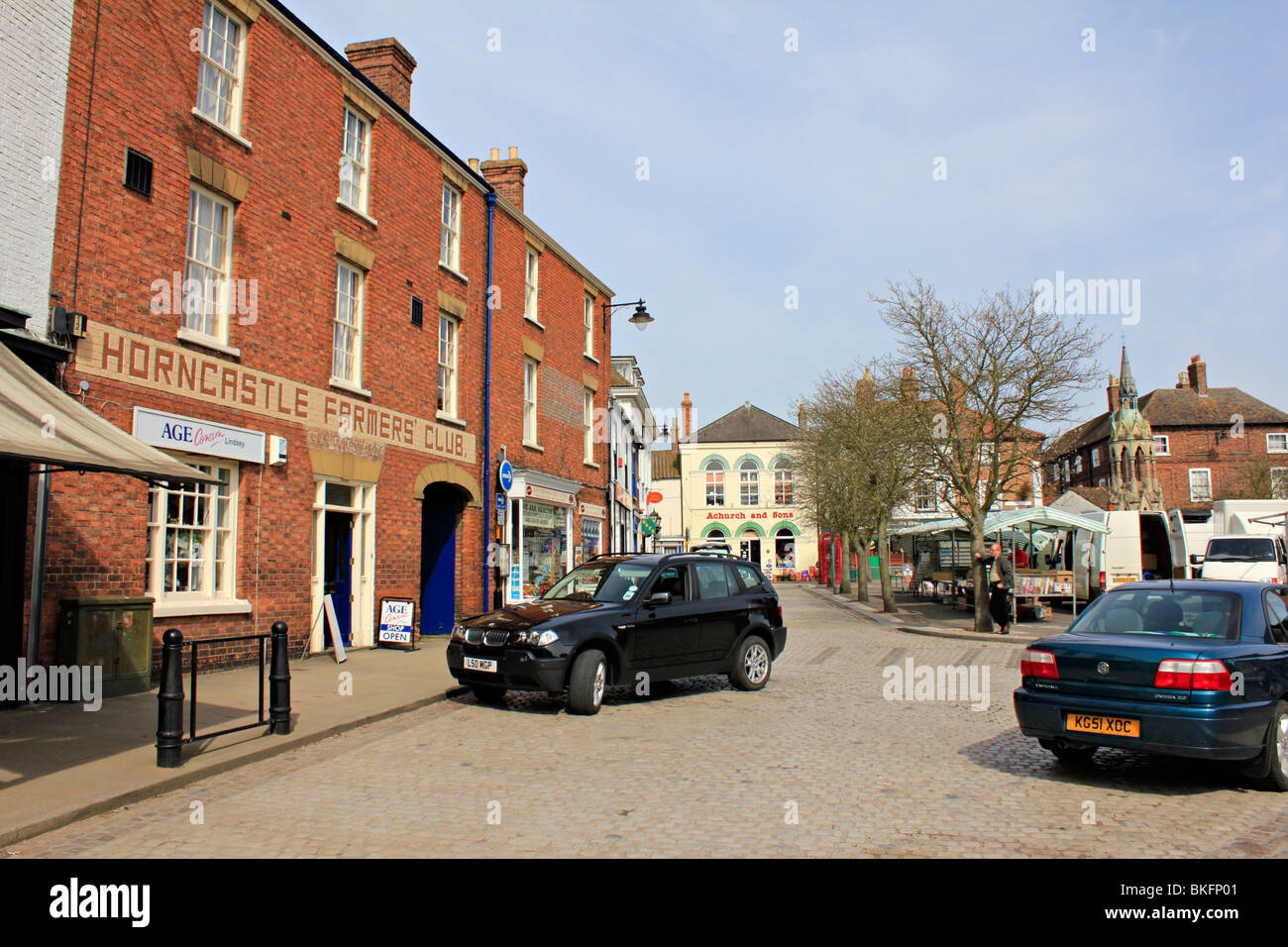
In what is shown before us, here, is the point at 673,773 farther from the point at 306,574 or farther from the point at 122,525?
the point at 306,574

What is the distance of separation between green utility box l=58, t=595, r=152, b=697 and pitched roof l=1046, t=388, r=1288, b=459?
211ft

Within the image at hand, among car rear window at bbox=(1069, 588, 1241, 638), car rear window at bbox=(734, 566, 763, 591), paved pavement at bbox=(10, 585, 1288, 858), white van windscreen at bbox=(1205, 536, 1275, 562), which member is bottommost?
paved pavement at bbox=(10, 585, 1288, 858)

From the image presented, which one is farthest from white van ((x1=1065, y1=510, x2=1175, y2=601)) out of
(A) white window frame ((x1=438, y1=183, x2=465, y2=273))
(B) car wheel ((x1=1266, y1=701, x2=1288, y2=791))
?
(B) car wheel ((x1=1266, y1=701, x2=1288, y2=791))

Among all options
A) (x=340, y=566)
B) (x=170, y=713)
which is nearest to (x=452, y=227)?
(x=340, y=566)

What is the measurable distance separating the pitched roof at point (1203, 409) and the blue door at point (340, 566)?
196 feet

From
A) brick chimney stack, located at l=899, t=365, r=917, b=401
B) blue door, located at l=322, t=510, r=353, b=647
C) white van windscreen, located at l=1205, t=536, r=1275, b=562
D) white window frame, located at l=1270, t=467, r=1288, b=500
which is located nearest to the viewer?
blue door, located at l=322, t=510, r=353, b=647

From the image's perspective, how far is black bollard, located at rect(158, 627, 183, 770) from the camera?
691cm

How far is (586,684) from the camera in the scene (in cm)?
965

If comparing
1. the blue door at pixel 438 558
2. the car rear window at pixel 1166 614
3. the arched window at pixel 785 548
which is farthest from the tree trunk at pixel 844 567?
the car rear window at pixel 1166 614

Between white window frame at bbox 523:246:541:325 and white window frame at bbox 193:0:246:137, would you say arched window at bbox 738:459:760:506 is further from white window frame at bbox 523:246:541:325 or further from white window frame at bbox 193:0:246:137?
white window frame at bbox 193:0:246:137

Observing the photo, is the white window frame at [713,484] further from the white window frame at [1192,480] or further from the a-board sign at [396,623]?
the a-board sign at [396,623]

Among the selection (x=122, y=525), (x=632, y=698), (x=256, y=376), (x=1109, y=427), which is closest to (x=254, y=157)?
(x=256, y=376)

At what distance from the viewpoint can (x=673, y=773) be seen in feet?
23.2
